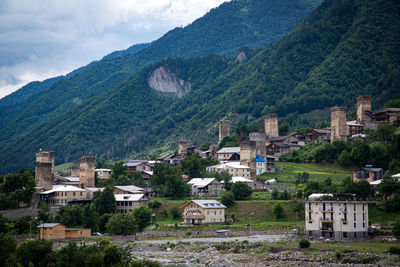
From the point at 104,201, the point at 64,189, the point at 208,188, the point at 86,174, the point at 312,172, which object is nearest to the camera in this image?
the point at 104,201

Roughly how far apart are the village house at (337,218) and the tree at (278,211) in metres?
11.0

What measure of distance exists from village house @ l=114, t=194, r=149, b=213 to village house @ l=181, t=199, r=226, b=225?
935 centimetres

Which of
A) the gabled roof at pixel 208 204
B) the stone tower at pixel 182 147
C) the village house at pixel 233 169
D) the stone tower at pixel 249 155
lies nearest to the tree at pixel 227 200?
the gabled roof at pixel 208 204

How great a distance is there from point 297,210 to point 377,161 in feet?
74.8

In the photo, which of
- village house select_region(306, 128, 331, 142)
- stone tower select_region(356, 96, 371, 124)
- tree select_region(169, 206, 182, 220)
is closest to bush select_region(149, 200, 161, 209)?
tree select_region(169, 206, 182, 220)

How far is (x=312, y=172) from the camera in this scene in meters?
102

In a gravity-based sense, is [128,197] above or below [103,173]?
below

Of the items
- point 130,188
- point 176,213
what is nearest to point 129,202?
point 130,188

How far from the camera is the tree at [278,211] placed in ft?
266

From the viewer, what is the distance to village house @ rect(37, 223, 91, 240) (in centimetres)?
A: 7912

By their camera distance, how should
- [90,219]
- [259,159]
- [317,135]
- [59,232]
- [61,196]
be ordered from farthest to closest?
[317,135]
[259,159]
[61,196]
[90,219]
[59,232]

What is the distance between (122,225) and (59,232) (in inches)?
343

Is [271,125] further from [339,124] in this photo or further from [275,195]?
[275,195]

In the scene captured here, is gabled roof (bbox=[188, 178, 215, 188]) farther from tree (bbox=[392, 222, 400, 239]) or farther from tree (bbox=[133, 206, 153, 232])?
tree (bbox=[392, 222, 400, 239])
